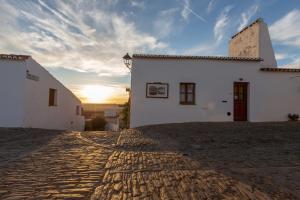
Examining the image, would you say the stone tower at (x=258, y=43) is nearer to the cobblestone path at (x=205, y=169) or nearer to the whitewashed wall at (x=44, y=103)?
the cobblestone path at (x=205, y=169)

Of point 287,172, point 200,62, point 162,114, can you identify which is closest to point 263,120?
point 200,62

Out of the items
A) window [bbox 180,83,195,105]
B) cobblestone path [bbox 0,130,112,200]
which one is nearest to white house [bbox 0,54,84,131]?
cobblestone path [bbox 0,130,112,200]

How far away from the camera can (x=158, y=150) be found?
6.99m

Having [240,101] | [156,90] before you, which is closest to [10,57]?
[156,90]

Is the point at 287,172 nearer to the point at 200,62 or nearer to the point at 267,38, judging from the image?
the point at 200,62

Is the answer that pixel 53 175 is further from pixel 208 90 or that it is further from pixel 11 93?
pixel 208 90

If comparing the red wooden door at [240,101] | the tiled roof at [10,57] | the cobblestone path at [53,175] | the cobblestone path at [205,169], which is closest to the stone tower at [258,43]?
the red wooden door at [240,101]

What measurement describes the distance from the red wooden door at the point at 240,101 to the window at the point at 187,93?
247cm

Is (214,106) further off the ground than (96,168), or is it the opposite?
(214,106)

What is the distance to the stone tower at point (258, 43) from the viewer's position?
53.2 ft

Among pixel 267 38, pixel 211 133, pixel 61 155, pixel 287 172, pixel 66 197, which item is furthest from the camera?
pixel 267 38

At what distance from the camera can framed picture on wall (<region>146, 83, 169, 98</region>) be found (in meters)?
13.7

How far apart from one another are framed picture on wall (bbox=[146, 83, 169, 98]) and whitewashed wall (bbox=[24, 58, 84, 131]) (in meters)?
6.24

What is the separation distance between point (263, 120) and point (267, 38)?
18.9 ft
